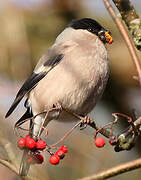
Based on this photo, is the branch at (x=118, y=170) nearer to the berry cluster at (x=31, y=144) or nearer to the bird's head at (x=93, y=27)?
the berry cluster at (x=31, y=144)

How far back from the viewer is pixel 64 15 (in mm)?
6012

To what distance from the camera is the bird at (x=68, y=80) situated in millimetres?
3670

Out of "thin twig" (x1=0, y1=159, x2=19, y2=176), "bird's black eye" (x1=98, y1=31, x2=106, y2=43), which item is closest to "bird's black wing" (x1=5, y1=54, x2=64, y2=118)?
"bird's black eye" (x1=98, y1=31, x2=106, y2=43)

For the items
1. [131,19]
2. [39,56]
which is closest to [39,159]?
[131,19]

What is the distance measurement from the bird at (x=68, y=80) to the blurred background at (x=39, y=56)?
0.18 meters

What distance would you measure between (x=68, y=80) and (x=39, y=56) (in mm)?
2023

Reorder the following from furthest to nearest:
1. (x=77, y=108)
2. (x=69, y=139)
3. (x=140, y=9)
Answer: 1. (x=140, y=9)
2. (x=69, y=139)
3. (x=77, y=108)

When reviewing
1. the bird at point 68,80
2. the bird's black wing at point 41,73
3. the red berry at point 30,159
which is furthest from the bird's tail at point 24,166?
the bird's black wing at point 41,73

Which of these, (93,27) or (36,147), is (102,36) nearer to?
(93,27)

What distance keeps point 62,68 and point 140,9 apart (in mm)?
2069

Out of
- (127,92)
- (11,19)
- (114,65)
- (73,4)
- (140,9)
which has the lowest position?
(127,92)

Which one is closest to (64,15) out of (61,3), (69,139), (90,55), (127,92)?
(61,3)

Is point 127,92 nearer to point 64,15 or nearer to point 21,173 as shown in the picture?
point 64,15

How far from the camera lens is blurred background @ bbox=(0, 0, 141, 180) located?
442cm
